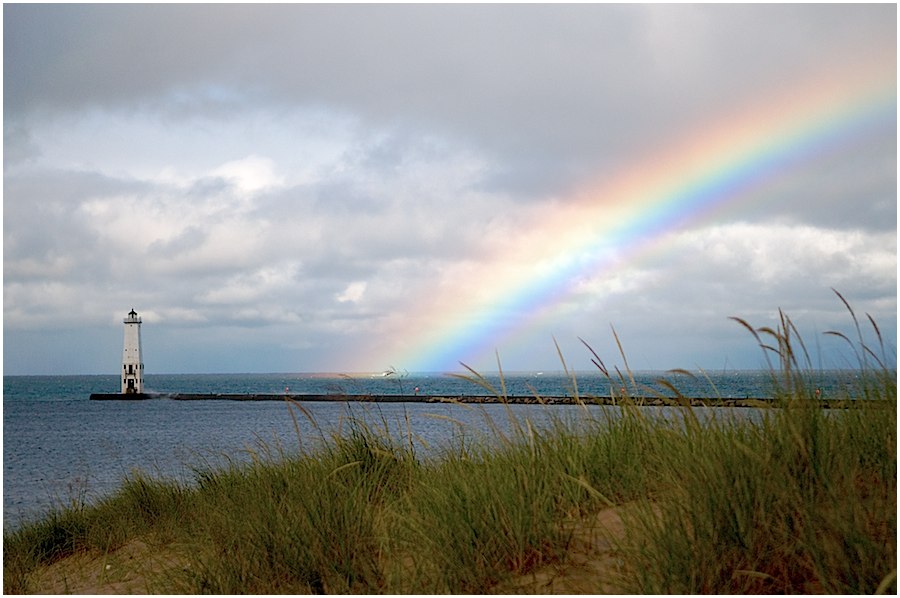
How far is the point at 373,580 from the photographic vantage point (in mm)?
4336

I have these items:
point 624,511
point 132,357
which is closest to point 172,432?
point 132,357

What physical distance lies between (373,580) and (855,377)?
3.08 metres

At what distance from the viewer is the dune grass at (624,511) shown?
3.48 metres

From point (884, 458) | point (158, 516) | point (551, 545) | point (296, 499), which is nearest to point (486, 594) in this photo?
point (551, 545)

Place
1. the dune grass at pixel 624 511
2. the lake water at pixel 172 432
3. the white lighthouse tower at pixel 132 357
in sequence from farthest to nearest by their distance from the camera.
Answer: the white lighthouse tower at pixel 132 357 < the lake water at pixel 172 432 < the dune grass at pixel 624 511

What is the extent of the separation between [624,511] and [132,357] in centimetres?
8397

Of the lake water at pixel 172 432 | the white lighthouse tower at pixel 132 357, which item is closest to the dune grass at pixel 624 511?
the lake water at pixel 172 432

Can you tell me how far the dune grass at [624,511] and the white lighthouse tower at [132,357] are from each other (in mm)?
73474

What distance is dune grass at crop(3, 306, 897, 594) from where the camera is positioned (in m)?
3.48

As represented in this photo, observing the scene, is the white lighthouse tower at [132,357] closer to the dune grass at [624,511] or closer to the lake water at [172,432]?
the lake water at [172,432]

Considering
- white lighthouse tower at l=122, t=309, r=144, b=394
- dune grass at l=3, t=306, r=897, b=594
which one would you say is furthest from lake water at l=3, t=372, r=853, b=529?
white lighthouse tower at l=122, t=309, r=144, b=394

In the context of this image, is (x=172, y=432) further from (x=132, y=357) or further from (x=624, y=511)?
(x=624, y=511)

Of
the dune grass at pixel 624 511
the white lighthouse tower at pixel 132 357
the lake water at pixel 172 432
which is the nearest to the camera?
the dune grass at pixel 624 511

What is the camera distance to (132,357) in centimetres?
8119
